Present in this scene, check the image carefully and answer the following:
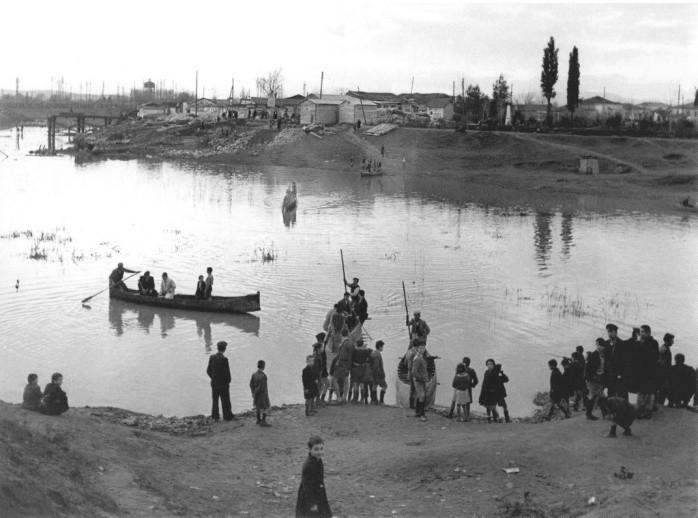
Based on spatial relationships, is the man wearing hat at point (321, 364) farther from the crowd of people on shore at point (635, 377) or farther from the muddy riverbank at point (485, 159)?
the muddy riverbank at point (485, 159)

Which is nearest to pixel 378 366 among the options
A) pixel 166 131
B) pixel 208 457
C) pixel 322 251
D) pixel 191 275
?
pixel 208 457

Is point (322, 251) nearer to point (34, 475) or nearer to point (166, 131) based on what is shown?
point (34, 475)

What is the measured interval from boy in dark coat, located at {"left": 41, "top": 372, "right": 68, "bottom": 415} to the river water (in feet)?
11.5

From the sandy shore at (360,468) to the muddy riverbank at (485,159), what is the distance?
3922cm

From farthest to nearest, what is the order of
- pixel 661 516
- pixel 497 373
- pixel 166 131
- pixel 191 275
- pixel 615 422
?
pixel 166 131
pixel 191 275
pixel 497 373
pixel 615 422
pixel 661 516

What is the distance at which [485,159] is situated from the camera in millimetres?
68812

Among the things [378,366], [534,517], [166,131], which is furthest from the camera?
[166,131]

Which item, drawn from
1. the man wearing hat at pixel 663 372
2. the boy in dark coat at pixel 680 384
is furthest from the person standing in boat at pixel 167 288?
the boy in dark coat at pixel 680 384

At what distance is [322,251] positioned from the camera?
118 ft

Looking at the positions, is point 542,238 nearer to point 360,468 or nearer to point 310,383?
point 310,383

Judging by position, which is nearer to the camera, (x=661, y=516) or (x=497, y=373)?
(x=661, y=516)

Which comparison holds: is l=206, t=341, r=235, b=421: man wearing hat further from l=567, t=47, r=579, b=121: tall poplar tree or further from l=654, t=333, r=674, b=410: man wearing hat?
l=567, t=47, r=579, b=121: tall poplar tree

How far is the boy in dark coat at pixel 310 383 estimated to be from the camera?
50.3 ft

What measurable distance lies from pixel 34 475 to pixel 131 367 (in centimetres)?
1047
